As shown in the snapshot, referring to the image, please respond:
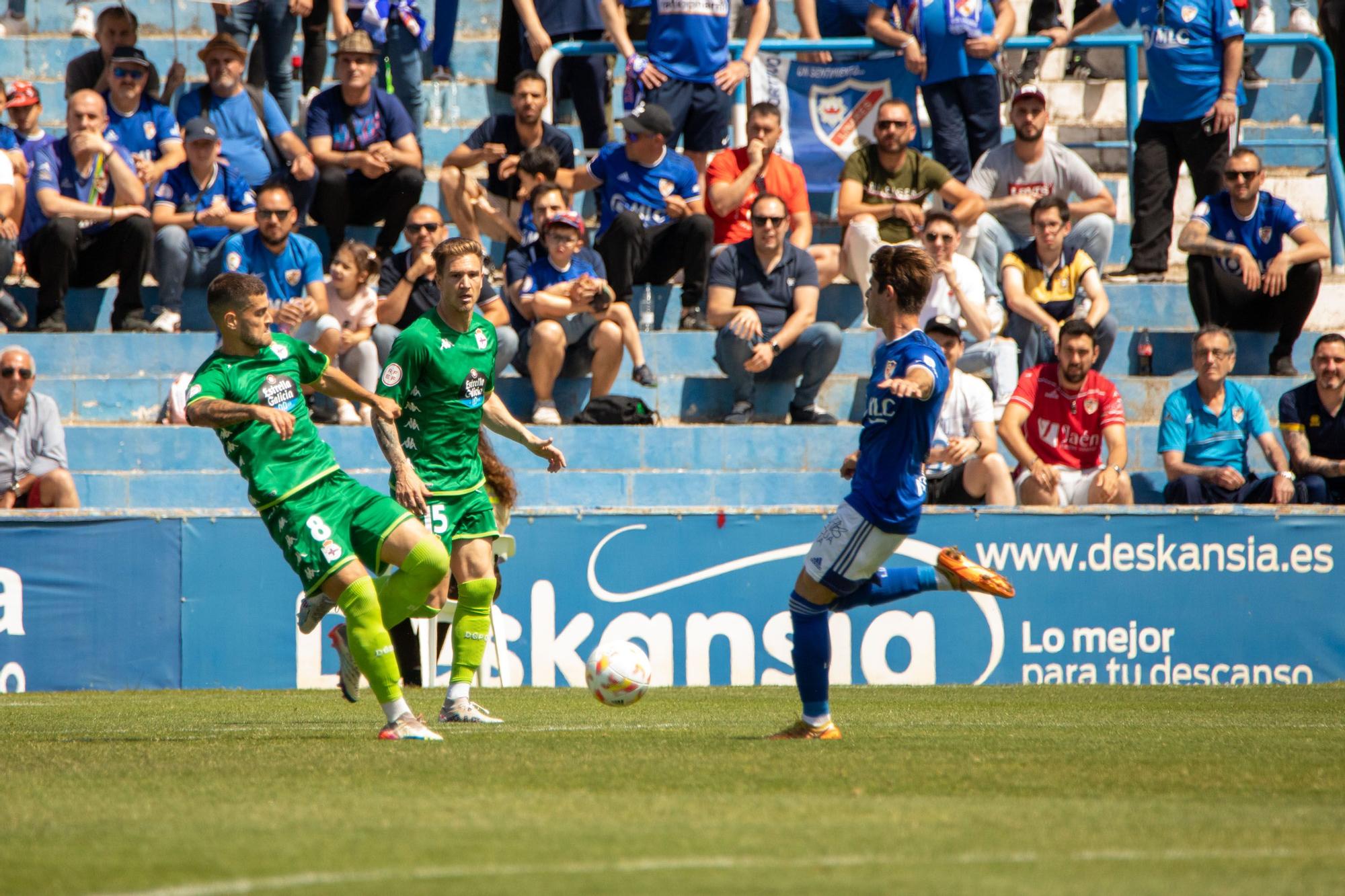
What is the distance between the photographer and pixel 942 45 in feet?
51.3

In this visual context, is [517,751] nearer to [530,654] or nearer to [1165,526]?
[530,654]

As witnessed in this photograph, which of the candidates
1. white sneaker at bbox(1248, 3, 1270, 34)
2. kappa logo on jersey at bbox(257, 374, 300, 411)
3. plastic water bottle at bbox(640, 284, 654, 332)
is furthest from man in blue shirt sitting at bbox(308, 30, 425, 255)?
white sneaker at bbox(1248, 3, 1270, 34)

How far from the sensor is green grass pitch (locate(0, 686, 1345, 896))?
→ 14.2 ft

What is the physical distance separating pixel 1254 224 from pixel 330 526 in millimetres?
9882

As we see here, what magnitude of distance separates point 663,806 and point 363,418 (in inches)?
344

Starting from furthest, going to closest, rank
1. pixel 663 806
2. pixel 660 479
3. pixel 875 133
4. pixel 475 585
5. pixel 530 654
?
pixel 875 133, pixel 660 479, pixel 530 654, pixel 475 585, pixel 663 806

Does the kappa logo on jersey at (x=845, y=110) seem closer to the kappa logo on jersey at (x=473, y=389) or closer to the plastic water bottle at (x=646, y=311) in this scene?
the plastic water bottle at (x=646, y=311)

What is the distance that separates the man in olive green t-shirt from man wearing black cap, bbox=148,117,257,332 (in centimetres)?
527

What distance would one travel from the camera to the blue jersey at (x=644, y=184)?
14.8 m

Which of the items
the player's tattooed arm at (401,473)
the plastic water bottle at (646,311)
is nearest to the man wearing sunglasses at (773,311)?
the plastic water bottle at (646,311)

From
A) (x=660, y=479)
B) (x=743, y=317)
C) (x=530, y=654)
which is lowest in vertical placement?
(x=530, y=654)

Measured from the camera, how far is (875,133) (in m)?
15.1

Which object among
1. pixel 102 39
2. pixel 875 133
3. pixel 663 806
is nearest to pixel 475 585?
pixel 663 806

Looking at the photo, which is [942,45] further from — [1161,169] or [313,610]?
[313,610]
